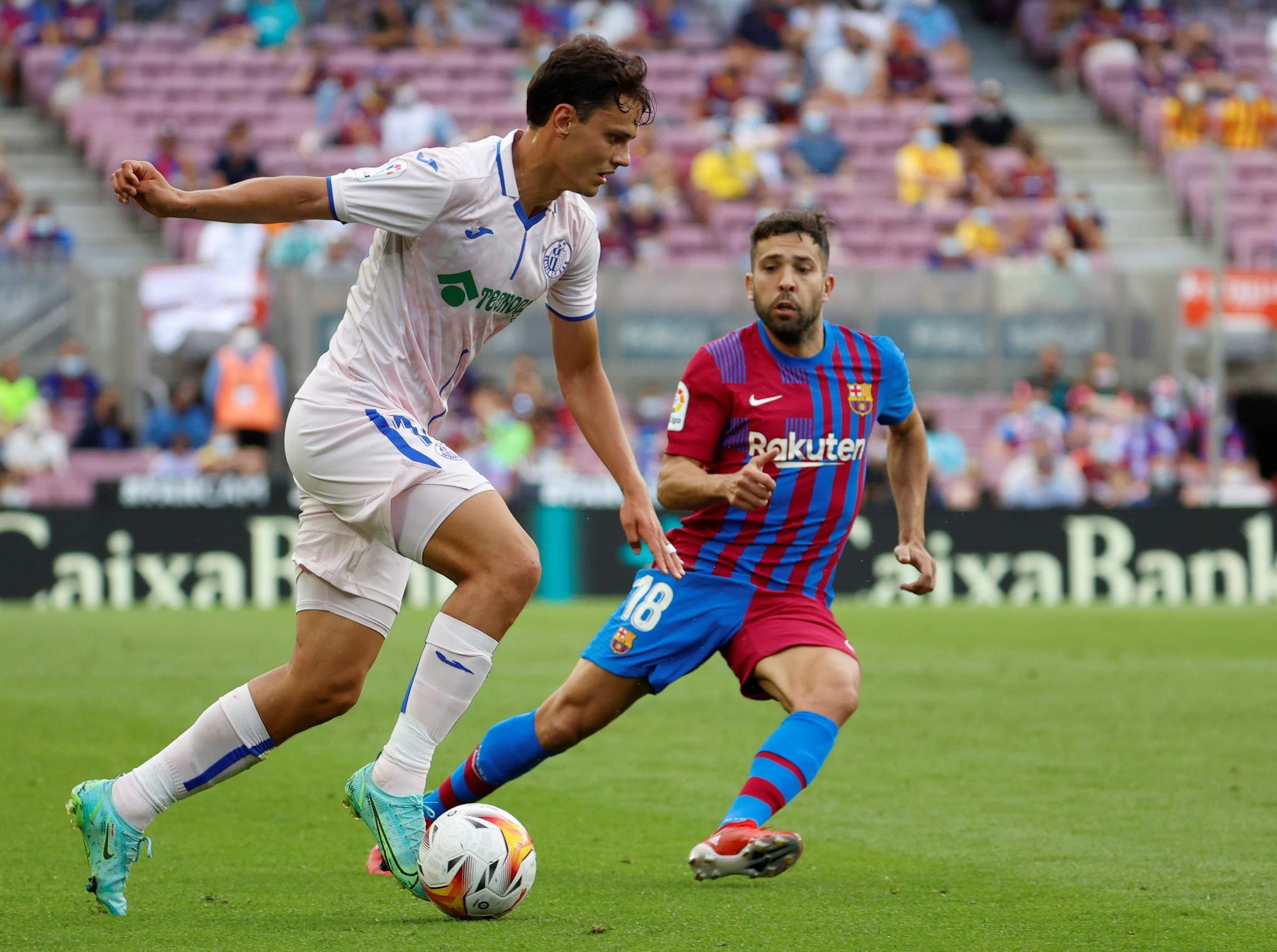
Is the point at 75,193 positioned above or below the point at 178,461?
above

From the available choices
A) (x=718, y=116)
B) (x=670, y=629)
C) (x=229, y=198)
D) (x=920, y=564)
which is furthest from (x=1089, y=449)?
(x=229, y=198)

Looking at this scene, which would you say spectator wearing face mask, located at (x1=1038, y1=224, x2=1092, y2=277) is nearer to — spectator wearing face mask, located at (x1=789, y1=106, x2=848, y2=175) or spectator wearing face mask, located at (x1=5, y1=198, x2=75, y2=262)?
spectator wearing face mask, located at (x1=789, y1=106, x2=848, y2=175)

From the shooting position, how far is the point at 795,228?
546 cm

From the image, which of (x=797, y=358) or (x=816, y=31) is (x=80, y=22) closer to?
(x=816, y=31)

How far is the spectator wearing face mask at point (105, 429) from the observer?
16.9 m

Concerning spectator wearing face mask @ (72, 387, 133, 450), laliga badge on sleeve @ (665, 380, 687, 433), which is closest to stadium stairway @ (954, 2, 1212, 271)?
spectator wearing face mask @ (72, 387, 133, 450)

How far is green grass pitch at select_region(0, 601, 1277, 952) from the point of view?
452cm

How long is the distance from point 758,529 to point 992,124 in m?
18.6

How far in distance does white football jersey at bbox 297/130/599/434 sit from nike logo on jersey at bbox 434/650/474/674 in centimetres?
65

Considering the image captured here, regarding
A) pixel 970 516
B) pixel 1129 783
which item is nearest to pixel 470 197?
pixel 1129 783

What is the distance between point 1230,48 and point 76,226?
1656 cm

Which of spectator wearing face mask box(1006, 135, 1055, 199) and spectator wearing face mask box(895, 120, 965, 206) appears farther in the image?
spectator wearing face mask box(1006, 135, 1055, 199)

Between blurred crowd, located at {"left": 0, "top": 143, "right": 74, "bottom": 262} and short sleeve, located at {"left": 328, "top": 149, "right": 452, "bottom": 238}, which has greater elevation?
short sleeve, located at {"left": 328, "top": 149, "right": 452, "bottom": 238}

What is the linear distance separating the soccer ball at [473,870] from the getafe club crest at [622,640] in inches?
32.8
